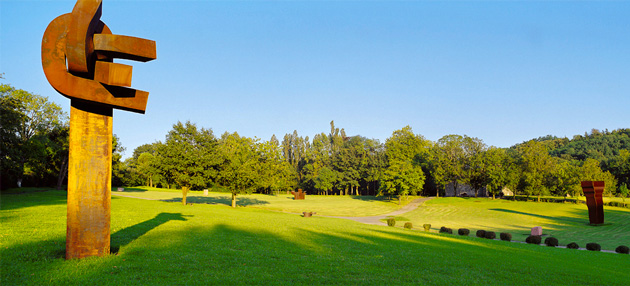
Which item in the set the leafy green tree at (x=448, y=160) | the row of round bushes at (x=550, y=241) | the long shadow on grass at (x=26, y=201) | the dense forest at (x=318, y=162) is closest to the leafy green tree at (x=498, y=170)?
the dense forest at (x=318, y=162)

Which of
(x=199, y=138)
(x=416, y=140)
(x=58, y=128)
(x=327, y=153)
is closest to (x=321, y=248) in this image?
(x=199, y=138)

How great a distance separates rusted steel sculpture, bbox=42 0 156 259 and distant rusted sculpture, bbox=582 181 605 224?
48782 mm

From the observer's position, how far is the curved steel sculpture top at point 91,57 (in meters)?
7.27

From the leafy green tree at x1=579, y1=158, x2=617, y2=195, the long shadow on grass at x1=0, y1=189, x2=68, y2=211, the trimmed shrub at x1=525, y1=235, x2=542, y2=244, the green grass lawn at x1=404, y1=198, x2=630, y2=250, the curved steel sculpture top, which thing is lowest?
the green grass lawn at x1=404, y1=198, x2=630, y2=250

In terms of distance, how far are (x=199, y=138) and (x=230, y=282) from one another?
3289 cm

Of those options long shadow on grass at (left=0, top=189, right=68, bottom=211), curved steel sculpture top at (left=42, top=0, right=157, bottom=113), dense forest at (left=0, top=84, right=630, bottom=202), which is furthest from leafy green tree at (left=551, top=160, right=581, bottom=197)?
long shadow on grass at (left=0, top=189, right=68, bottom=211)

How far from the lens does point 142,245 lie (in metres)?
9.50

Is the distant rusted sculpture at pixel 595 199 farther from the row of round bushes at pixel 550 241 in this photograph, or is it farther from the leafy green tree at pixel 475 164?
the leafy green tree at pixel 475 164

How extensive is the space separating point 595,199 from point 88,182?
5059 cm

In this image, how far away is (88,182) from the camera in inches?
303

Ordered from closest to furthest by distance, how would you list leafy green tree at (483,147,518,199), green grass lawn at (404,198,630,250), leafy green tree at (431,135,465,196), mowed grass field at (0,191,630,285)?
mowed grass field at (0,191,630,285)
green grass lawn at (404,198,630,250)
leafy green tree at (483,147,518,199)
leafy green tree at (431,135,465,196)

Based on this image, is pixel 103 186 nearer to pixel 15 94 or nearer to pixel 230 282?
pixel 230 282

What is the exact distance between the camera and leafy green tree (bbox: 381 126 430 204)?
6600cm

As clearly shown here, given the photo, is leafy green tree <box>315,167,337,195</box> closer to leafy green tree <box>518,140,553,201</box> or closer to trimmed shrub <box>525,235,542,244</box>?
leafy green tree <box>518,140,553,201</box>
